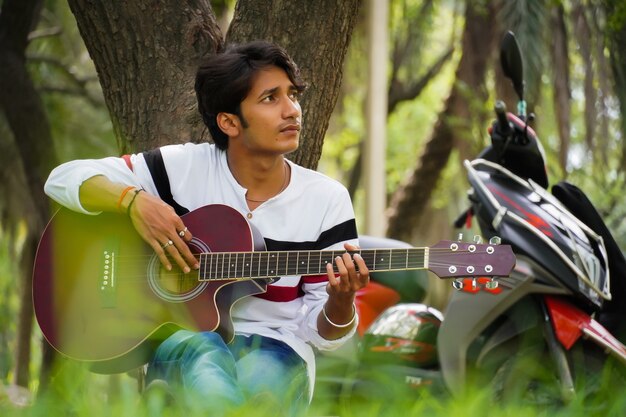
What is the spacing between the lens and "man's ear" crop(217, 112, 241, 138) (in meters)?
3.69

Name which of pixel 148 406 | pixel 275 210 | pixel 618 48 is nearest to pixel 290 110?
pixel 275 210

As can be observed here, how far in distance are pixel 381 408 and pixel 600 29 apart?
582 centimetres

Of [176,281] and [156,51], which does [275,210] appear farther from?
[156,51]

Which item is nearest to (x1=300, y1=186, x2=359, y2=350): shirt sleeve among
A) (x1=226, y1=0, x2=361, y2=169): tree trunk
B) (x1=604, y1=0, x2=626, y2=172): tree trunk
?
(x1=226, y1=0, x2=361, y2=169): tree trunk

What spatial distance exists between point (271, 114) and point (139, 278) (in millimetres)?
674

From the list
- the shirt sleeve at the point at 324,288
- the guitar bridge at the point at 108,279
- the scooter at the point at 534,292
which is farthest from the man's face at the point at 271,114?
the scooter at the point at 534,292

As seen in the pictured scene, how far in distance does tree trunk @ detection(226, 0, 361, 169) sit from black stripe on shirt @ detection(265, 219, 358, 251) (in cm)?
86

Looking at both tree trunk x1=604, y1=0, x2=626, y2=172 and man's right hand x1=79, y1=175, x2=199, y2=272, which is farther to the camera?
tree trunk x1=604, y1=0, x2=626, y2=172

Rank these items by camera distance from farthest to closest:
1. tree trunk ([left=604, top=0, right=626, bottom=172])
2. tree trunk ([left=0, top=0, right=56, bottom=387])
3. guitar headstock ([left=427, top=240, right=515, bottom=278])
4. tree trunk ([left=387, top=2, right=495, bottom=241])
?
1. tree trunk ([left=387, top=2, right=495, bottom=241])
2. tree trunk ([left=0, top=0, right=56, bottom=387])
3. tree trunk ([left=604, top=0, right=626, bottom=172])
4. guitar headstock ([left=427, top=240, right=515, bottom=278])

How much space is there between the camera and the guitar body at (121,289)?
3.48 meters

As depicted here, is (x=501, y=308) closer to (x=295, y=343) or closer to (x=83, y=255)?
(x=295, y=343)

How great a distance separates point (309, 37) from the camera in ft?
14.3

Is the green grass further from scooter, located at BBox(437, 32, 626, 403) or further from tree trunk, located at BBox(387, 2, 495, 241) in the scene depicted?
tree trunk, located at BBox(387, 2, 495, 241)

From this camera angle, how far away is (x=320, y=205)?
3602 mm
